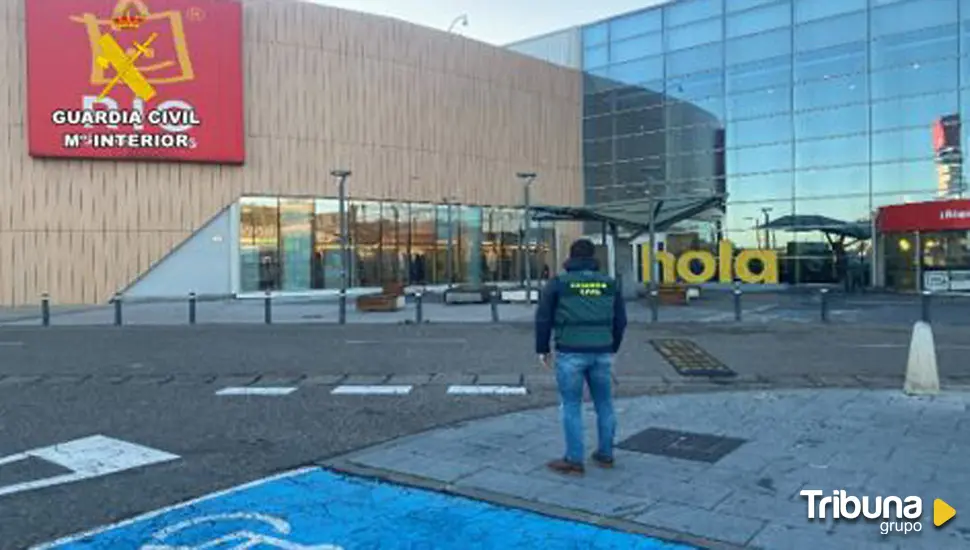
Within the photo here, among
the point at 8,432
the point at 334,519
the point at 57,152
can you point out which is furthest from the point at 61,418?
the point at 57,152

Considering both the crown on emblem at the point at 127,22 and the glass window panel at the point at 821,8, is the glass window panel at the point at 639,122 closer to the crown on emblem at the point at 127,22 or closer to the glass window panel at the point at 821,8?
the glass window panel at the point at 821,8

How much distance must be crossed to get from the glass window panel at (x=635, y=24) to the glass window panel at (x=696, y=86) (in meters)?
2.98

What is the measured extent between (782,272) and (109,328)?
90.0 ft

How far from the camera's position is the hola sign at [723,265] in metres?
32.2

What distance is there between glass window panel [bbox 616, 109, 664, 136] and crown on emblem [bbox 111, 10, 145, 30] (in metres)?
23.3

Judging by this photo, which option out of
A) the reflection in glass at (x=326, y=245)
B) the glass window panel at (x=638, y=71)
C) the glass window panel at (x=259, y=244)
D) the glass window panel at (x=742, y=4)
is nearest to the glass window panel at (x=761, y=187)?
the glass window panel at (x=638, y=71)

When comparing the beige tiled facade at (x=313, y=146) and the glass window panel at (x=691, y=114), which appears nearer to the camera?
the beige tiled facade at (x=313, y=146)

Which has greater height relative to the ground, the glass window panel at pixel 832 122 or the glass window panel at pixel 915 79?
the glass window panel at pixel 915 79

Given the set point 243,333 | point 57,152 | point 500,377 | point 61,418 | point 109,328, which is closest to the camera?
point 61,418

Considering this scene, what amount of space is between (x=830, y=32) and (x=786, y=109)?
3604mm

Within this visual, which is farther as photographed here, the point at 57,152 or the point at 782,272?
the point at 782,272

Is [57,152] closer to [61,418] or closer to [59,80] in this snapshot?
[59,80]

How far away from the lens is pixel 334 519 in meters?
4.71

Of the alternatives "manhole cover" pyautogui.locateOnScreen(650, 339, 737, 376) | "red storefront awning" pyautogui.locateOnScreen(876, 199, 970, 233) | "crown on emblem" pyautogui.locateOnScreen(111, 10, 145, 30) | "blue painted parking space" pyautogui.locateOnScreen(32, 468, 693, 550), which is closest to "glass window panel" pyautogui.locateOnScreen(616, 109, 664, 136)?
"red storefront awning" pyautogui.locateOnScreen(876, 199, 970, 233)
